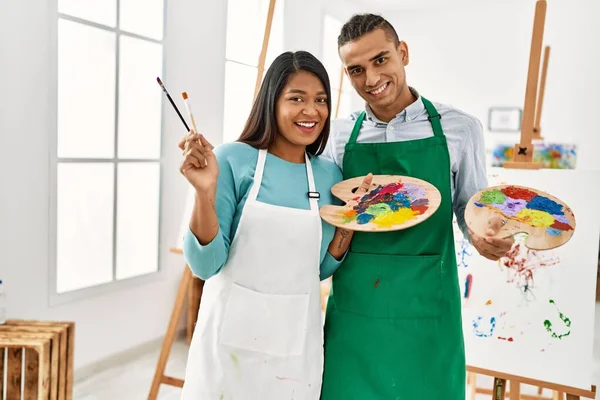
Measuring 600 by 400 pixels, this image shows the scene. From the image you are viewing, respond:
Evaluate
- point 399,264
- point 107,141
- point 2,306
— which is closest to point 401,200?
point 399,264

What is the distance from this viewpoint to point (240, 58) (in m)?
4.22

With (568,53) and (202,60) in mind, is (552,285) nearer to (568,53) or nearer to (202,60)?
(202,60)

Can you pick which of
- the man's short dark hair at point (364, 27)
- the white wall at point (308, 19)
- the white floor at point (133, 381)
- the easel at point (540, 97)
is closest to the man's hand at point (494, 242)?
the man's short dark hair at point (364, 27)

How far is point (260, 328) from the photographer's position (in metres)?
1.29

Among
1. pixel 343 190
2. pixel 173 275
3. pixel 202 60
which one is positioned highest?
pixel 202 60

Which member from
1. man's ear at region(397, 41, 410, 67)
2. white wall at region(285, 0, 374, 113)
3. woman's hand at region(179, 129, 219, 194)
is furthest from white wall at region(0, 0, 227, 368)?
man's ear at region(397, 41, 410, 67)

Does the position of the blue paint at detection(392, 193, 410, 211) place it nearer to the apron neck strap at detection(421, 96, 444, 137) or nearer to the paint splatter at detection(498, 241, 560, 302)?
the apron neck strap at detection(421, 96, 444, 137)

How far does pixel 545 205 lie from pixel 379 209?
423 mm

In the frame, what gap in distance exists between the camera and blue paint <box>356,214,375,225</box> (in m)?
1.31

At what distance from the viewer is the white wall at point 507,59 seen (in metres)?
5.43

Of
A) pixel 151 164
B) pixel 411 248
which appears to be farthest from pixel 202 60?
pixel 411 248

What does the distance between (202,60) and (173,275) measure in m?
1.50

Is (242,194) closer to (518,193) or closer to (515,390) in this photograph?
(518,193)

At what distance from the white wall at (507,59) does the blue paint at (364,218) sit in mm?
5019
